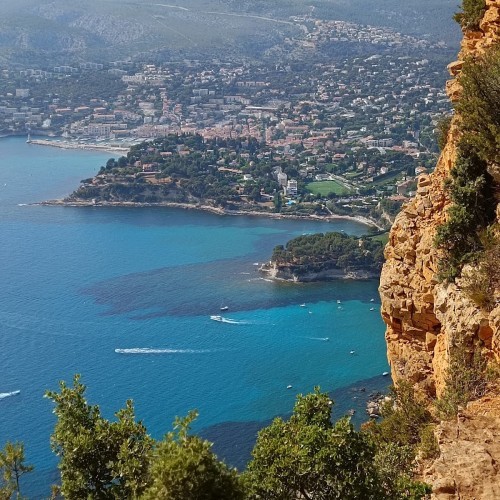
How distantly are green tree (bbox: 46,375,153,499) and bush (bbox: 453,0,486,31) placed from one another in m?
5.40

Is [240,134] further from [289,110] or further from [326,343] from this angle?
[326,343]

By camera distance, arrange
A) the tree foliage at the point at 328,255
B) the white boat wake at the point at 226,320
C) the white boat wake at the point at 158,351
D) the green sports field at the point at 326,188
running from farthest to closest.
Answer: the green sports field at the point at 326,188
the tree foliage at the point at 328,255
the white boat wake at the point at 226,320
the white boat wake at the point at 158,351

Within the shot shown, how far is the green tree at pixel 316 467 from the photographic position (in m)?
4.66

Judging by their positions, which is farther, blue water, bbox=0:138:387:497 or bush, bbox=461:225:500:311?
blue water, bbox=0:138:387:497

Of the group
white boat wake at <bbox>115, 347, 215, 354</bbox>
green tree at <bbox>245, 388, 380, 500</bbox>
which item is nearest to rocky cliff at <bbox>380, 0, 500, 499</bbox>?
green tree at <bbox>245, 388, 380, 500</bbox>

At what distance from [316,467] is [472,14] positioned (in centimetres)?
552

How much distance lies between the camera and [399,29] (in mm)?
104250

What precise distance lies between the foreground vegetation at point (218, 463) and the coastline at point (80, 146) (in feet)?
179

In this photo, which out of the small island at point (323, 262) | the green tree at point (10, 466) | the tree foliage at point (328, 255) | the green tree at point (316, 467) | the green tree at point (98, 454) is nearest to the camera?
the green tree at point (316, 467)

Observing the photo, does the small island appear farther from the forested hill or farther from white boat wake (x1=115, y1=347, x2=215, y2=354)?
the forested hill

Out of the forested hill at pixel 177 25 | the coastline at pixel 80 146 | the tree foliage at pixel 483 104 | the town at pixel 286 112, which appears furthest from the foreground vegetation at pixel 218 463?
the forested hill at pixel 177 25

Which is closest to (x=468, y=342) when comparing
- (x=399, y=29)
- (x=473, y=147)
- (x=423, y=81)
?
(x=473, y=147)

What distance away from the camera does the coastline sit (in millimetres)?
60031

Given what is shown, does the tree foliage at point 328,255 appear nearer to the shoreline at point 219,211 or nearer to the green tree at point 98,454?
the shoreline at point 219,211
